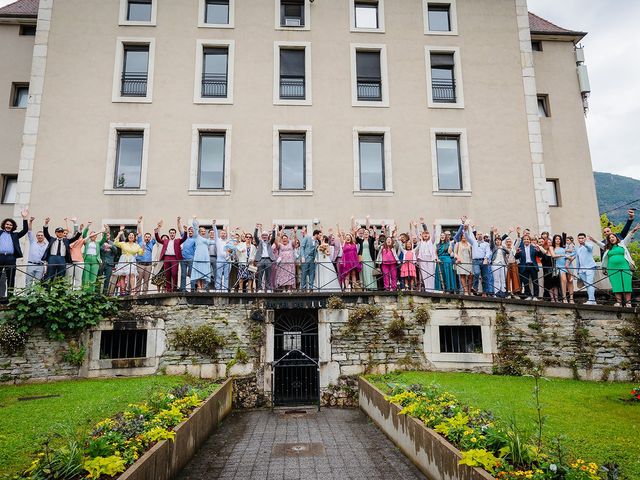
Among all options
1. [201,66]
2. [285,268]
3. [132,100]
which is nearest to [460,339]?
[285,268]

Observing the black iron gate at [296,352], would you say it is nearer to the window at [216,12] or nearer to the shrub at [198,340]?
the shrub at [198,340]

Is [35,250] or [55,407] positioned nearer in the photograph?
[55,407]

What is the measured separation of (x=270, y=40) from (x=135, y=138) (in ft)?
20.4

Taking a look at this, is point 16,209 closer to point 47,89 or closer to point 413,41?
point 47,89

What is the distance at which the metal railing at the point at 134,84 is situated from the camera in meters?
16.5

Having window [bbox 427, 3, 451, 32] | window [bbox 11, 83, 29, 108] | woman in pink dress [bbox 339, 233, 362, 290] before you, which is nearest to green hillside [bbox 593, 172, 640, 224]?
window [bbox 427, 3, 451, 32]

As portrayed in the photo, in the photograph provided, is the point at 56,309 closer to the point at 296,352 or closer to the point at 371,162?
the point at 296,352

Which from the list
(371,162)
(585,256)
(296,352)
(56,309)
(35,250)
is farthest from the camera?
(371,162)

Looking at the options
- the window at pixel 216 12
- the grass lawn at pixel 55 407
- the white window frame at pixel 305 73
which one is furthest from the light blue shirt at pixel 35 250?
the window at pixel 216 12

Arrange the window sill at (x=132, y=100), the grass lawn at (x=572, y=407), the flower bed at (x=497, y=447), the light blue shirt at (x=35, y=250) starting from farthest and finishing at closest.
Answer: the window sill at (x=132, y=100)
the light blue shirt at (x=35, y=250)
the grass lawn at (x=572, y=407)
the flower bed at (x=497, y=447)

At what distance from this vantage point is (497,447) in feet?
16.6

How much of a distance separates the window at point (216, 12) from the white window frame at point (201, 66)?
3.30 ft

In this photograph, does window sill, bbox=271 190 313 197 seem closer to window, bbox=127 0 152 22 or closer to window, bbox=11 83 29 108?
window, bbox=127 0 152 22

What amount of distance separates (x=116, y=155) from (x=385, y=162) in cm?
966
